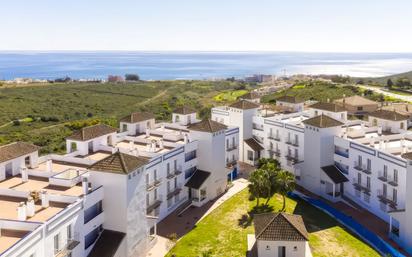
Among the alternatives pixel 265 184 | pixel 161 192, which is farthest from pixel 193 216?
pixel 265 184

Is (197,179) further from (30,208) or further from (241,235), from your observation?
(30,208)

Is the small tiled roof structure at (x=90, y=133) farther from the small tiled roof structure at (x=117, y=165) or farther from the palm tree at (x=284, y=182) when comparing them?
the palm tree at (x=284, y=182)

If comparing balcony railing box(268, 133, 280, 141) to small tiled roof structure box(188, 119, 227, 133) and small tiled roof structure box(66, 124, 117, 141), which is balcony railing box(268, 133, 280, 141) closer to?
small tiled roof structure box(188, 119, 227, 133)

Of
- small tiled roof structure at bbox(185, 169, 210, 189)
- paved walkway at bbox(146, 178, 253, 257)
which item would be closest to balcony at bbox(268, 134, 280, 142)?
paved walkway at bbox(146, 178, 253, 257)

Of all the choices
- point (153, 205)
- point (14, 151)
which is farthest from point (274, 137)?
point (14, 151)

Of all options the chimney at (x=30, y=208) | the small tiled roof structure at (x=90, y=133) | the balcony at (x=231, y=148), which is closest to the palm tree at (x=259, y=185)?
the balcony at (x=231, y=148)

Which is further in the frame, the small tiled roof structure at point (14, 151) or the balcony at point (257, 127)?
the balcony at point (257, 127)
